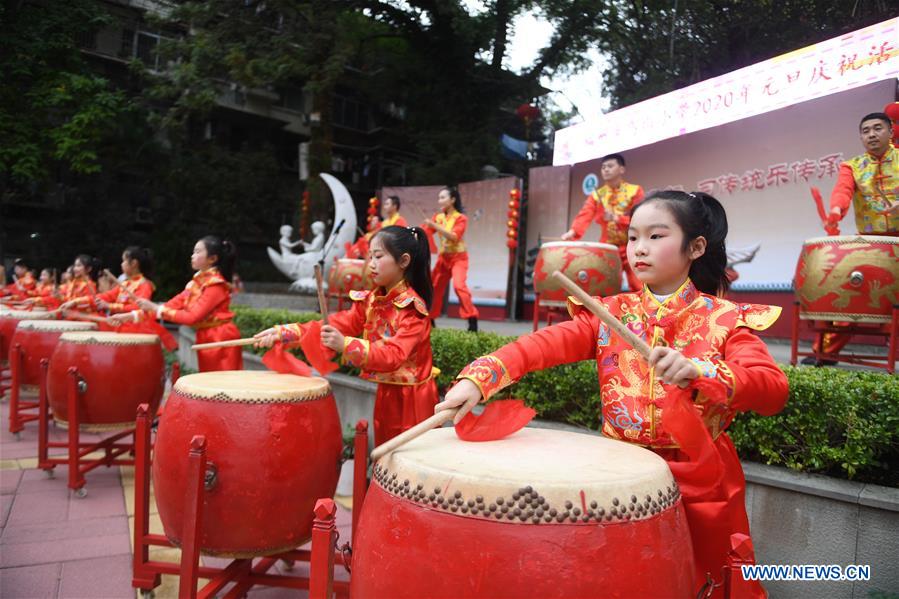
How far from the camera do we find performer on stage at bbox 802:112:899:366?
3500 millimetres

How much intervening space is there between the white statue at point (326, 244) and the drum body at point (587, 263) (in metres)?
6.75

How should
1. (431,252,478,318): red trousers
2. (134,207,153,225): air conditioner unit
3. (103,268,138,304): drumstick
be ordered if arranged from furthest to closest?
(134,207,153,225): air conditioner unit < (431,252,478,318): red trousers < (103,268,138,304): drumstick

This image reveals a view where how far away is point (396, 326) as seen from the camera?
2553mm

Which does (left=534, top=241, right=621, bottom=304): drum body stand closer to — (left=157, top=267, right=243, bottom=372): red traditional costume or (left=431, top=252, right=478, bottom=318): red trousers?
(left=431, top=252, right=478, bottom=318): red trousers

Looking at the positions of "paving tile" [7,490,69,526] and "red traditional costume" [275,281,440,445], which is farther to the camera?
"paving tile" [7,490,69,526]

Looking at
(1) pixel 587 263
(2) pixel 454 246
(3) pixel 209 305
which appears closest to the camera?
(3) pixel 209 305

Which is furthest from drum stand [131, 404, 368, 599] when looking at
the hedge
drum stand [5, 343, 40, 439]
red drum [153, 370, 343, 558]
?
drum stand [5, 343, 40, 439]

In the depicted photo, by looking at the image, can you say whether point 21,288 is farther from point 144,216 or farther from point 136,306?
point 144,216

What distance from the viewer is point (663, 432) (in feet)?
5.11

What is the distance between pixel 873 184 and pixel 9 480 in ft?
18.3

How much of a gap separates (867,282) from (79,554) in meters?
4.05

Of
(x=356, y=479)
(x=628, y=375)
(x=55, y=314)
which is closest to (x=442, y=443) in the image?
(x=628, y=375)

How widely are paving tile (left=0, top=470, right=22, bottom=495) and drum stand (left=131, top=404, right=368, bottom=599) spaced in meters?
1.94

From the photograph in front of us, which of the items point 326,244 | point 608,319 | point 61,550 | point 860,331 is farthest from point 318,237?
point 608,319
